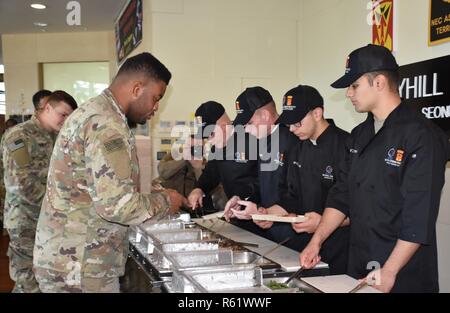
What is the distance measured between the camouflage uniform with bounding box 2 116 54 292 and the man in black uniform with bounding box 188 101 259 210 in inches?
44.5

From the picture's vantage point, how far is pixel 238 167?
2.72 meters

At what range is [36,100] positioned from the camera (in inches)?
144

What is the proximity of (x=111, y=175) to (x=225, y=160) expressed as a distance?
142 cm

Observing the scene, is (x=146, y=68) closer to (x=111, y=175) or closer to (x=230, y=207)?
(x=111, y=175)

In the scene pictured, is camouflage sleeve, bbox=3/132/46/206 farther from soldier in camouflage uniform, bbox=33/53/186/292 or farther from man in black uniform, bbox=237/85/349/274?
man in black uniform, bbox=237/85/349/274

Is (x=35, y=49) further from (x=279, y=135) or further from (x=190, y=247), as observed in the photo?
(x=190, y=247)

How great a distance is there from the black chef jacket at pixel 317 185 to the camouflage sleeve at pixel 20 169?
1692 mm

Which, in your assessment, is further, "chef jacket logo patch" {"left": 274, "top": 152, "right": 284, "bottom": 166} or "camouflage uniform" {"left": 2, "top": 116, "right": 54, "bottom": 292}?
"camouflage uniform" {"left": 2, "top": 116, "right": 54, "bottom": 292}

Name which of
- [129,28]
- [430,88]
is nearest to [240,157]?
[430,88]

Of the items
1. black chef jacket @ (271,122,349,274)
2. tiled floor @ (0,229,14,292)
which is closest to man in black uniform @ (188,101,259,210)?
black chef jacket @ (271,122,349,274)

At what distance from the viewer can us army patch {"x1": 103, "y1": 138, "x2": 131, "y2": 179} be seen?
1.43 metres

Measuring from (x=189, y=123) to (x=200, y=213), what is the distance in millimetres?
1263

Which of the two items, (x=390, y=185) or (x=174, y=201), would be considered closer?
(x=390, y=185)
